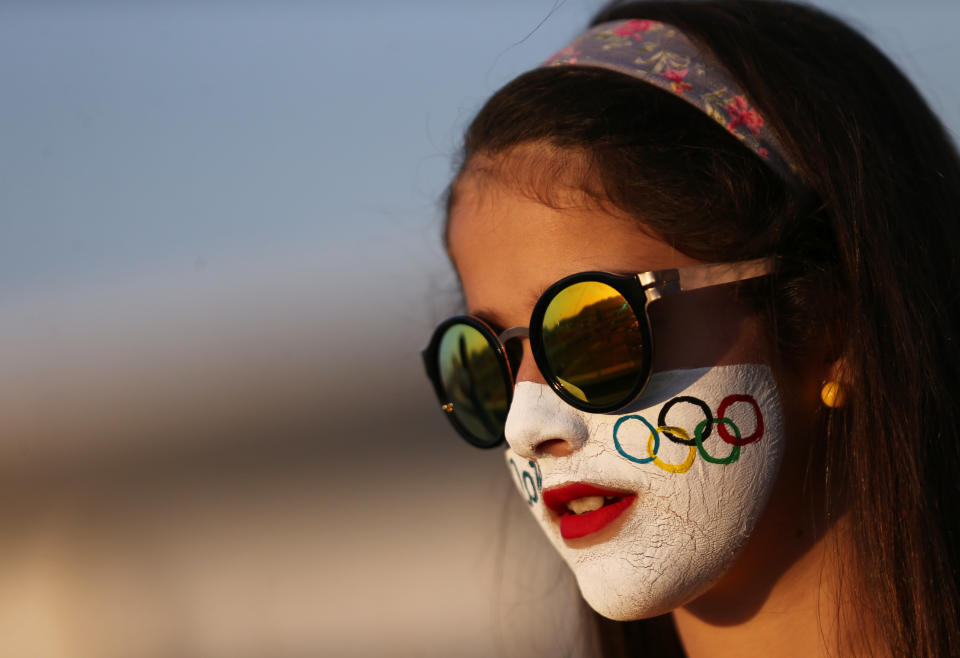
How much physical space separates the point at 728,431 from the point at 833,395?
0.22 metres

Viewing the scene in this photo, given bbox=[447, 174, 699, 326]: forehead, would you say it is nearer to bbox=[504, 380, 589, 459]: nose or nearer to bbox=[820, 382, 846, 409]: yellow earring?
bbox=[504, 380, 589, 459]: nose

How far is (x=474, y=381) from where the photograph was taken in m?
2.01

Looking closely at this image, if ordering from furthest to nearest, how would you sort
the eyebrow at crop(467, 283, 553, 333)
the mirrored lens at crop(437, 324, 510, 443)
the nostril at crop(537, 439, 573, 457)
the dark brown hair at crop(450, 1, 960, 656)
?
the mirrored lens at crop(437, 324, 510, 443) → the eyebrow at crop(467, 283, 553, 333) → the nostril at crop(537, 439, 573, 457) → the dark brown hair at crop(450, 1, 960, 656)

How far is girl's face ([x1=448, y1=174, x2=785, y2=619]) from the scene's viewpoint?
1.55m

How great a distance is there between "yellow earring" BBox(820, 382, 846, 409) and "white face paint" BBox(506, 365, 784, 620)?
10cm

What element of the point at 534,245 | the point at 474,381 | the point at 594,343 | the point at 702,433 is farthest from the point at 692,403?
the point at 474,381

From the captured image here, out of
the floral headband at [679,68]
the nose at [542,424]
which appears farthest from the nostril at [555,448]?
→ the floral headband at [679,68]

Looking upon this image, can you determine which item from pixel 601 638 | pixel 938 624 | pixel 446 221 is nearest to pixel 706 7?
pixel 446 221

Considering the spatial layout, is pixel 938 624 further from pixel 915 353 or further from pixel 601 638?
pixel 601 638

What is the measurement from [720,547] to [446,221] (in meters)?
0.94

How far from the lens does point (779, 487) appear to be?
63.4 inches

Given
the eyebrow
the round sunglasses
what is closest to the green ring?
the round sunglasses

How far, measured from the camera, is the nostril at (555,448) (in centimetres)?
165

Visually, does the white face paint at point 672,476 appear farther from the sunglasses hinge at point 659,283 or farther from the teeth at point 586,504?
the sunglasses hinge at point 659,283
